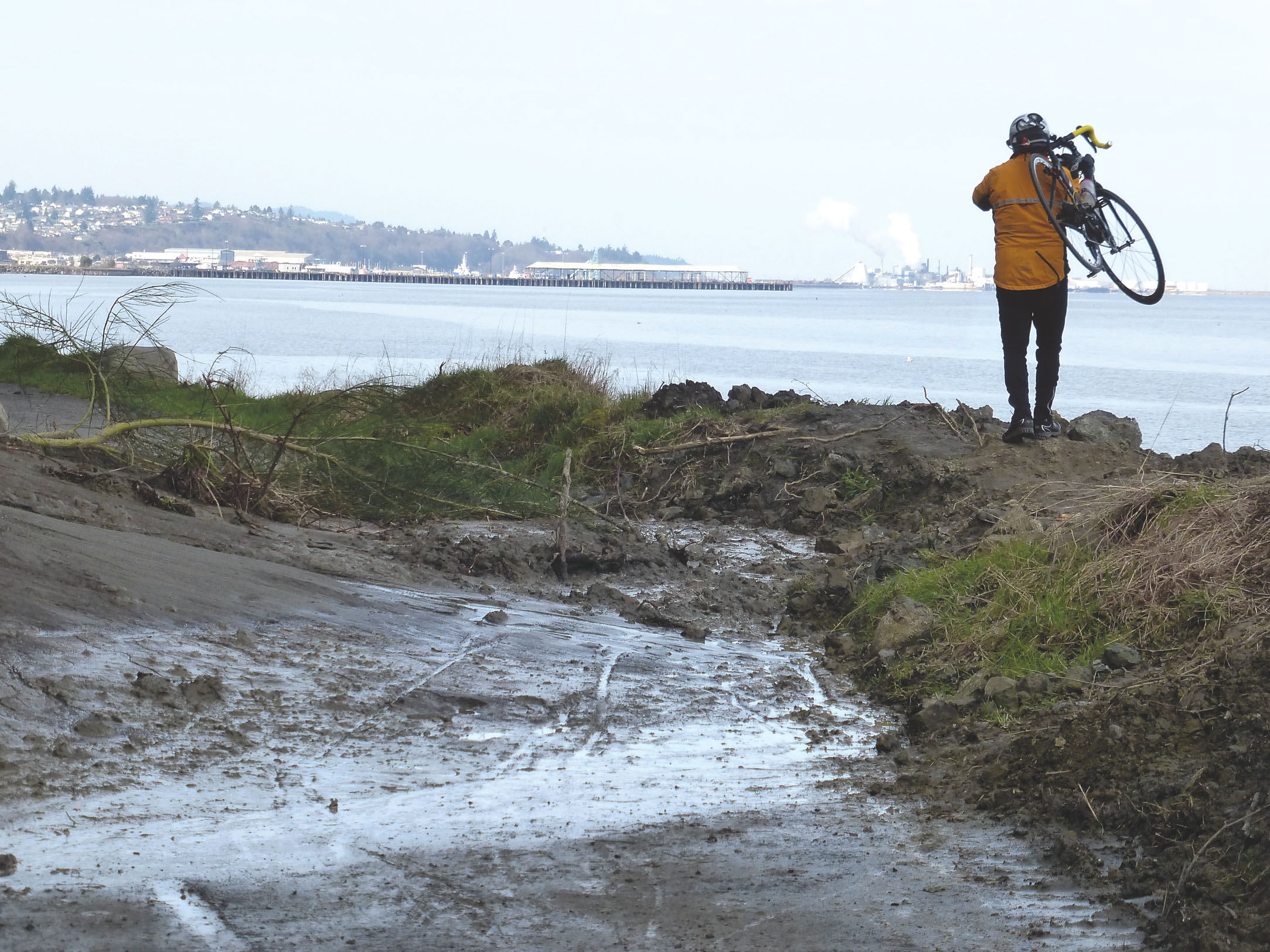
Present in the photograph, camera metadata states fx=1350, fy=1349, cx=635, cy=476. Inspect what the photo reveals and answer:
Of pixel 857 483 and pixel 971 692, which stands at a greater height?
pixel 857 483

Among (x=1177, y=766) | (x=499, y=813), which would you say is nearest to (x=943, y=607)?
(x=1177, y=766)

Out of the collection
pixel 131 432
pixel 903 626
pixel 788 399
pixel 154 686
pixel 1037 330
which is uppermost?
pixel 1037 330

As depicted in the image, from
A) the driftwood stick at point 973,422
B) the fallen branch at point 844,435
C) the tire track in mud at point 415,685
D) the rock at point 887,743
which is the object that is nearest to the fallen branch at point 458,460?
the tire track in mud at point 415,685

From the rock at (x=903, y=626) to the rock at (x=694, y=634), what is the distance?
0.97m

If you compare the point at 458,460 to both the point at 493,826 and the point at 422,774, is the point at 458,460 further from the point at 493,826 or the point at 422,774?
the point at 493,826

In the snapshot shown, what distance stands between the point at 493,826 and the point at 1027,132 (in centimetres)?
740

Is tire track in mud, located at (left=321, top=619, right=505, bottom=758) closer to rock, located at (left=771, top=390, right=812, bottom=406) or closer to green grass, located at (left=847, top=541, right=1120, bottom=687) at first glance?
green grass, located at (left=847, top=541, right=1120, bottom=687)

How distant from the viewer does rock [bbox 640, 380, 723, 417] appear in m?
14.9

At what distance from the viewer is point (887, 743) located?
Answer: 5.70m

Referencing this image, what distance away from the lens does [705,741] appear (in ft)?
19.0

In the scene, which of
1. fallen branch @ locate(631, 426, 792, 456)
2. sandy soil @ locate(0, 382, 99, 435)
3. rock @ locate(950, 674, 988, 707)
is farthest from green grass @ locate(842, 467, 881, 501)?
sandy soil @ locate(0, 382, 99, 435)

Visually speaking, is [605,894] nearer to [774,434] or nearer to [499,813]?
[499,813]

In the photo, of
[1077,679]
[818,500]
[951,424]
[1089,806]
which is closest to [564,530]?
[818,500]

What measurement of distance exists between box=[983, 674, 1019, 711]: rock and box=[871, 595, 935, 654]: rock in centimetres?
113
